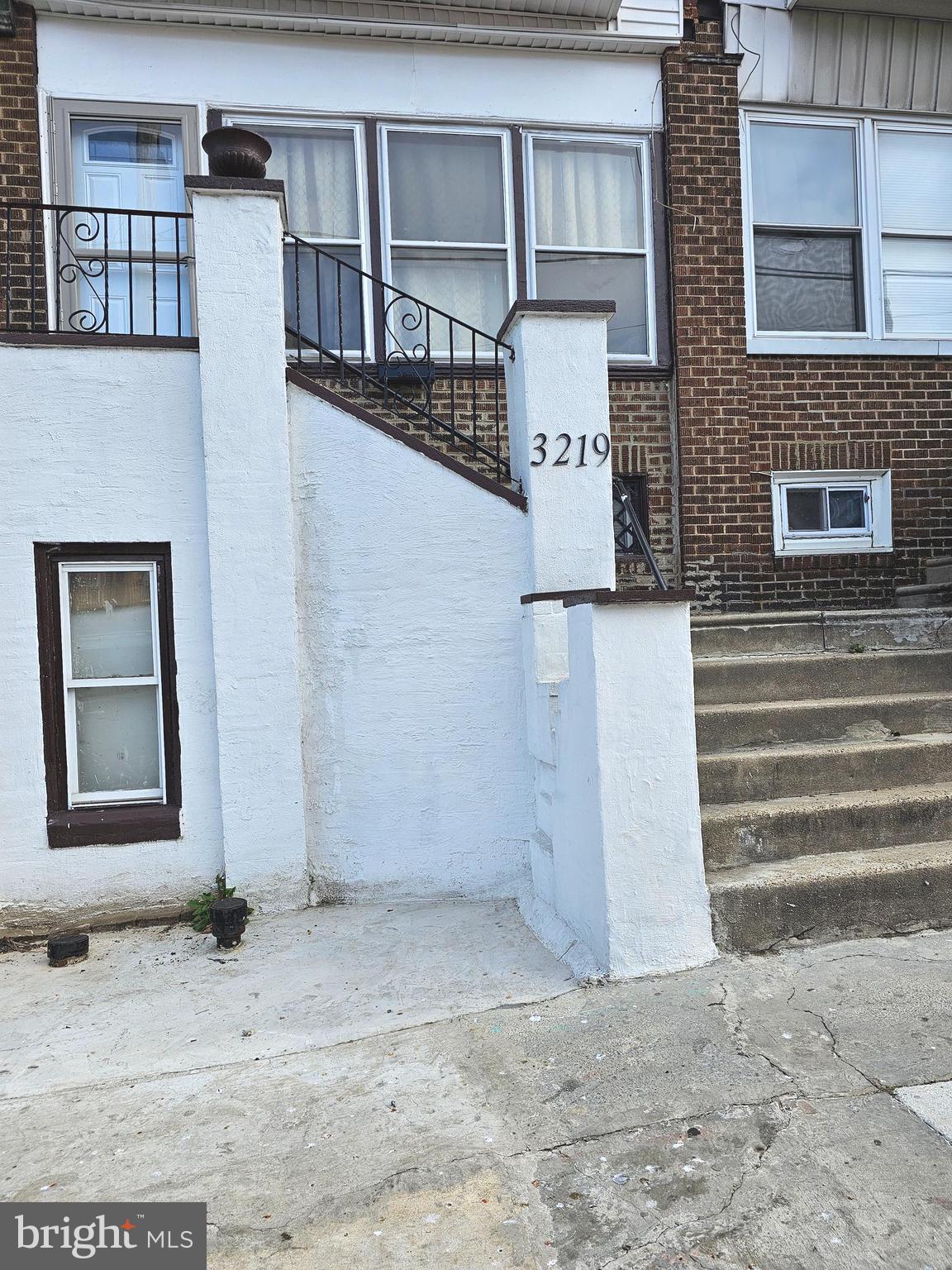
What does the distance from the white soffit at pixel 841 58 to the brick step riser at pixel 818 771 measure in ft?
17.4

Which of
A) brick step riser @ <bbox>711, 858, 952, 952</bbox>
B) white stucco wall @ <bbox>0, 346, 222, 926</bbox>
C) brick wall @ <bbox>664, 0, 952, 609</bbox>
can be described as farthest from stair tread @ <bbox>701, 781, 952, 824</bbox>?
brick wall @ <bbox>664, 0, 952, 609</bbox>

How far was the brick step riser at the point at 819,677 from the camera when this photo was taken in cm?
497

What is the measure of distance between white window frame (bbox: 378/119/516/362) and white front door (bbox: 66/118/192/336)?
1.40 m

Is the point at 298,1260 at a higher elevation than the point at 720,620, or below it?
below

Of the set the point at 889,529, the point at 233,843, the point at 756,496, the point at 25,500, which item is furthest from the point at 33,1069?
the point at 889,529

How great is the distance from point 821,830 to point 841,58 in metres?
6.20

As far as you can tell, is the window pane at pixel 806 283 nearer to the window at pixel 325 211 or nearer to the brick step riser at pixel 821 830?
the window at pixel 325 211

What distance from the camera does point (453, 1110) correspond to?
9.31 feet

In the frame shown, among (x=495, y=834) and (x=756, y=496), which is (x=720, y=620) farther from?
(x=495, y=834)

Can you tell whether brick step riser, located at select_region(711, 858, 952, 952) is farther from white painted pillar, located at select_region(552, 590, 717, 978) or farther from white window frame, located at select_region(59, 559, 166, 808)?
white window frame, located at select_region(59, 559, 166, 808)

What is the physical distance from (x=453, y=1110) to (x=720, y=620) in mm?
3808

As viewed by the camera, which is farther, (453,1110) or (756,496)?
(756,496)

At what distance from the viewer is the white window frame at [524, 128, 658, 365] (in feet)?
22.7

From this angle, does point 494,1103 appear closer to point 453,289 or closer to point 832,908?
point 832,908
